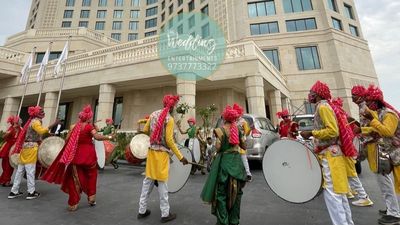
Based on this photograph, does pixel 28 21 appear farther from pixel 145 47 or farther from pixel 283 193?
pixel 283 193

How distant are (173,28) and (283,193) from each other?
113 ft

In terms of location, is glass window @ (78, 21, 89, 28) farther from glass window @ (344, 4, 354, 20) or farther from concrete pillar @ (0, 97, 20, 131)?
glass window @ (344, 4, 354, 20)

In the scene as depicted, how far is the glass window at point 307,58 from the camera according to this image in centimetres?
2377

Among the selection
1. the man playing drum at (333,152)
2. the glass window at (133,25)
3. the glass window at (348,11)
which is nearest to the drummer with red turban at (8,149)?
the man playing drum at (333,152)

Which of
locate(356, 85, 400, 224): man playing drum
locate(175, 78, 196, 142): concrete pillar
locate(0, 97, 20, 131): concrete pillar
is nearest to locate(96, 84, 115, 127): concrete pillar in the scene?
locate(175, 78, 196, 142): concrete pillar

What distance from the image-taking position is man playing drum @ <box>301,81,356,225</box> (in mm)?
2590

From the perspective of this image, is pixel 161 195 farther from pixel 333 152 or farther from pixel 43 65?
pixel 43 65

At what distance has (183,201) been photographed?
4.45 meters

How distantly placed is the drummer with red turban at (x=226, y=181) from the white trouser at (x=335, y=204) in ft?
3.46

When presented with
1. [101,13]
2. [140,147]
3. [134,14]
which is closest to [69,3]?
[101,13]

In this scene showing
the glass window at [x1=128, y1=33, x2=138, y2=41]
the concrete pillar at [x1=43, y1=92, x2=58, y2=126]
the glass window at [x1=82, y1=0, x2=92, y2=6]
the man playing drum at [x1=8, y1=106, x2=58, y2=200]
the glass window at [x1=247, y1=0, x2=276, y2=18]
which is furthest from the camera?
the glass window at [x1=128, y1=33, x2=138, y2=41]

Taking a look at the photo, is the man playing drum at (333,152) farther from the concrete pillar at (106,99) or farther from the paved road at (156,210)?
the concrete pillar at (106,99)

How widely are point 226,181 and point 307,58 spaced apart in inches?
996

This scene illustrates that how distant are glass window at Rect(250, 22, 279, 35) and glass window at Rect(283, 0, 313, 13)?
107 inches
